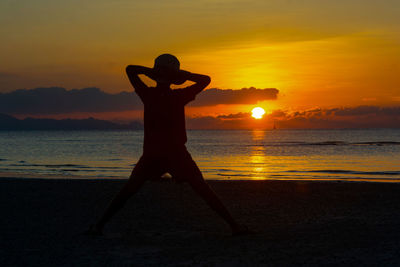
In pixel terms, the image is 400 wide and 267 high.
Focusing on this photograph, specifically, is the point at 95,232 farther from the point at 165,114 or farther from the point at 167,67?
the point at 167,67

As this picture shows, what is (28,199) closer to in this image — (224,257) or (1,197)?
(1,197)

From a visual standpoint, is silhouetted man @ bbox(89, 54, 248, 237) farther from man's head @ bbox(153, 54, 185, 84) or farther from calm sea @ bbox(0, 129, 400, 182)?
calm sea @ bbox(0, 129, 400, 182)

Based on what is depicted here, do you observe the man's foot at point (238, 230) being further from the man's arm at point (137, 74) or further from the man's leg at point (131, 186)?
the man's arm at point (137, 74)

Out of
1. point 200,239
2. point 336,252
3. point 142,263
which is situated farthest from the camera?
point 200,239

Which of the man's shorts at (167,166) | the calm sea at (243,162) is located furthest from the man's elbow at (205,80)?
the calm sea at (243,162)

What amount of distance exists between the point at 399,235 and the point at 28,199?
841 cm

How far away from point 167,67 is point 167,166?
128 centimetres

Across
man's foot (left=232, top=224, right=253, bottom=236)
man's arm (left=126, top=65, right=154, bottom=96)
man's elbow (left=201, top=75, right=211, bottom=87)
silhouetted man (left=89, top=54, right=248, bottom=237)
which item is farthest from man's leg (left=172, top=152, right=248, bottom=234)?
man's arm (left=126, top=65, right=154, bottom=96)

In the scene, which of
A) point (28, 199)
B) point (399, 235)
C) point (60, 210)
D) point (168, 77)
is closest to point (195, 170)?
point (168, 77)

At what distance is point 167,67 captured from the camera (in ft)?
20.0

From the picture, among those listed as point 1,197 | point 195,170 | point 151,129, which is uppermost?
point 151,129

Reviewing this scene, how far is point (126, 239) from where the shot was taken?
6.67 meters

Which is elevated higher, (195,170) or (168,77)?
(168,77)

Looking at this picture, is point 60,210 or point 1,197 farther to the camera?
point 1,197
